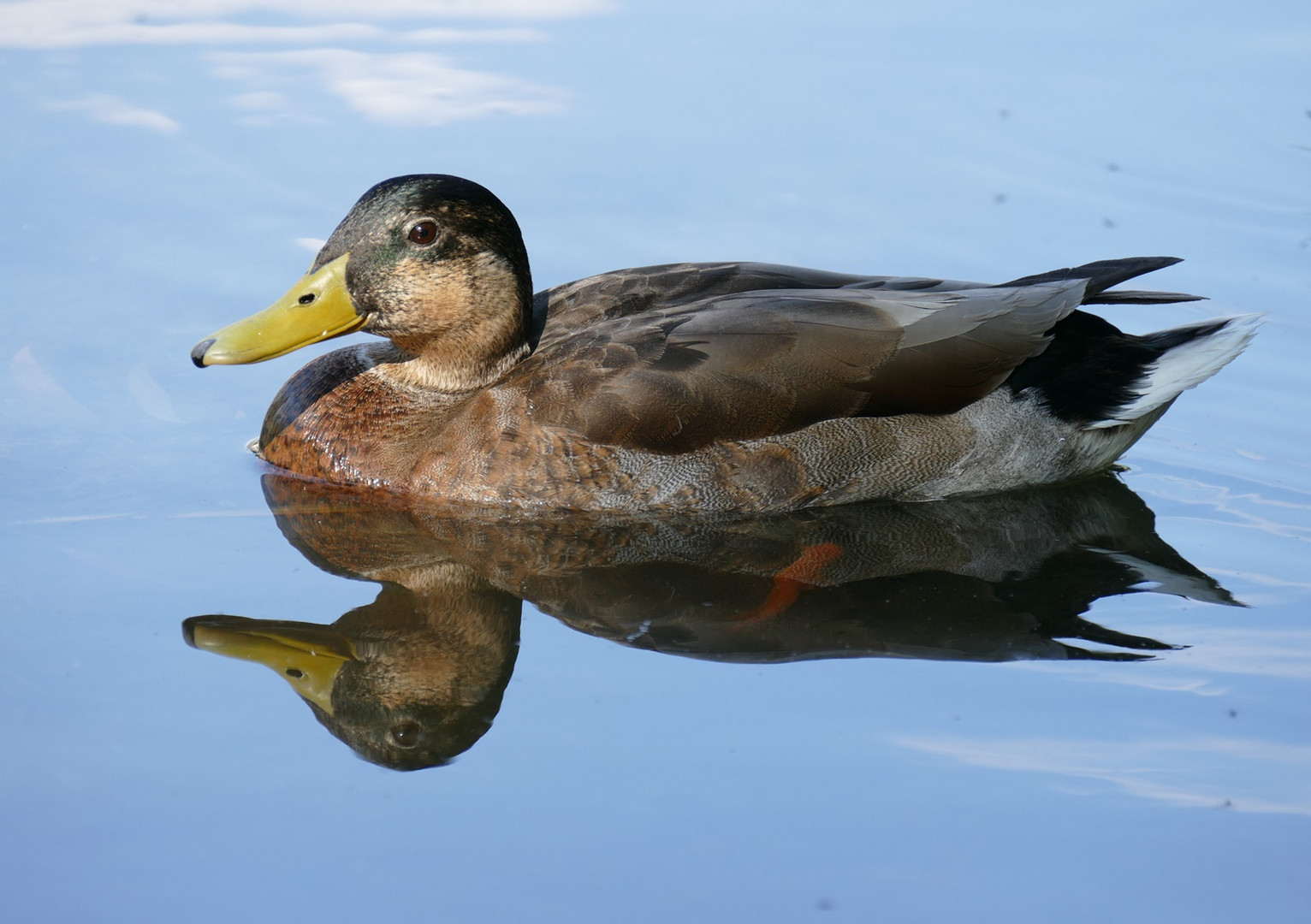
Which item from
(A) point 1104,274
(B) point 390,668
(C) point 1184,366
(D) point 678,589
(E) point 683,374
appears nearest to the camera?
(B) point 390,668

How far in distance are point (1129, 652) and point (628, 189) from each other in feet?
17.1

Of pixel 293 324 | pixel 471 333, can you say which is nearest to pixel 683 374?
pixel 471 333

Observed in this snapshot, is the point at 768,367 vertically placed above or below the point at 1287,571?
above

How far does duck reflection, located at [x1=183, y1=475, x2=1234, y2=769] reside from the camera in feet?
20.1

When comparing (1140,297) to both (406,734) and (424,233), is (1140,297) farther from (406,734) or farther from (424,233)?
(406,734)

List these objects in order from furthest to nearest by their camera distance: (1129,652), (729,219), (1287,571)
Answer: (729,219) < (1287,571) < (1129,652)

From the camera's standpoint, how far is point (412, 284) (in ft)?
24.8

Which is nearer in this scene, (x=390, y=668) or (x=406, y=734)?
(x=406, y=734)

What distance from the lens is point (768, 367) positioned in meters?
7.23

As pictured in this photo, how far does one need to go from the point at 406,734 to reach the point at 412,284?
8.19 ft

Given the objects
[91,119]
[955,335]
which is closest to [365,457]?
[955,335]

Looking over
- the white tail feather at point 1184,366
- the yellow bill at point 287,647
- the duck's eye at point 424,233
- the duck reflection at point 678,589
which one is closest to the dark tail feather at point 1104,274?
the white tail feather at point 1184,366

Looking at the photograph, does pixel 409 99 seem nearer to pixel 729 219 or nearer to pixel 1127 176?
pixel 729 219

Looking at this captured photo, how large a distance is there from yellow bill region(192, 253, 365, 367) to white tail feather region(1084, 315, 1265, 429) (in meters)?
3.56
